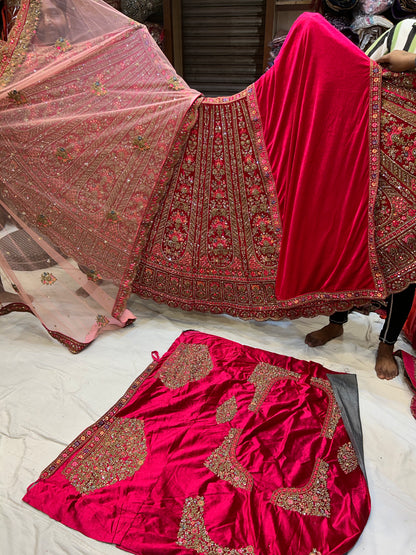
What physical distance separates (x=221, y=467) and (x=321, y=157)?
1163mm

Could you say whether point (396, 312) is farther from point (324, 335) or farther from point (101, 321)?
point (101, 321)

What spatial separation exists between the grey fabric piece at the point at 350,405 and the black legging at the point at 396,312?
0.79ft

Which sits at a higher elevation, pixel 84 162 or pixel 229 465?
pixel 84 162

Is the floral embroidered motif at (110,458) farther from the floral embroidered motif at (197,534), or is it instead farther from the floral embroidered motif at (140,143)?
the floral embroidered motif at (140,143)

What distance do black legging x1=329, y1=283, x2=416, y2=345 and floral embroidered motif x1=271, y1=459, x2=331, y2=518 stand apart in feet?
2.37

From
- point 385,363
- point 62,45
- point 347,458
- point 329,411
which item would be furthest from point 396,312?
A: point 62,45

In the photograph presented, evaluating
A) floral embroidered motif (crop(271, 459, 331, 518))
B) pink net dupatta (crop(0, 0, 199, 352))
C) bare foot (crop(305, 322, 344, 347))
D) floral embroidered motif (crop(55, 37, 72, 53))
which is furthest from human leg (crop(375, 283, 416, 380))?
floral embroidered motif (crop(55, 37, 72, 53))

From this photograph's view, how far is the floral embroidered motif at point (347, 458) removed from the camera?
50.2 inches

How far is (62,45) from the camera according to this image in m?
1.62

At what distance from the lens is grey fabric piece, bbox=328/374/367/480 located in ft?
4.44

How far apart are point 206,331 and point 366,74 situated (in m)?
1.25

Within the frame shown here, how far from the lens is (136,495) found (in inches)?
46.8

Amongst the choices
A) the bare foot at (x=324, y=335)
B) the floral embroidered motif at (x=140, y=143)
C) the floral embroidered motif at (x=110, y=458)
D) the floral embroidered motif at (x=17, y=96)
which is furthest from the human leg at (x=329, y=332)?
the floral embroidered motif at (x=17, y=96)

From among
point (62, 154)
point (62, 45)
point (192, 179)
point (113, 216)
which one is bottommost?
point (113, 216)
